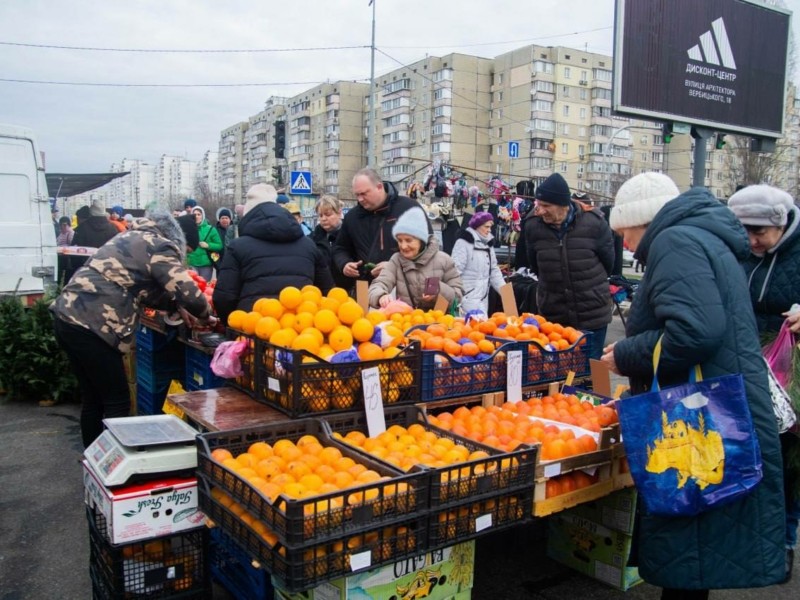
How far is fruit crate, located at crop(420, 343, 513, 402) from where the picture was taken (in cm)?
302

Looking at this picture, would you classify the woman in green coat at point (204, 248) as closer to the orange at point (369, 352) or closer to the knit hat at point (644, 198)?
the orange at point (369, 352)

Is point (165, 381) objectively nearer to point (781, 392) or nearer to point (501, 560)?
point (501, 560)

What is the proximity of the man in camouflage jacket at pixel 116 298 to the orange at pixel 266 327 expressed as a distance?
39.0 inches

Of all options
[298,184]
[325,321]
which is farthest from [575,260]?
[298,184]

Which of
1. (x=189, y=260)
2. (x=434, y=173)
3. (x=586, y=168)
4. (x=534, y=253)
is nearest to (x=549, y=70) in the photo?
(x=586, y=168)

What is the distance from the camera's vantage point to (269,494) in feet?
6.79

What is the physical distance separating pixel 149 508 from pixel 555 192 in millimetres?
3248

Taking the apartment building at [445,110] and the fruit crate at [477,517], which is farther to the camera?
the apartment building at [445,110]

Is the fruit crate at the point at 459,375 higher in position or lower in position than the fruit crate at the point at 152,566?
higher

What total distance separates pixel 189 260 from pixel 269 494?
9390mm

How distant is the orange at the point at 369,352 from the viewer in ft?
9.29

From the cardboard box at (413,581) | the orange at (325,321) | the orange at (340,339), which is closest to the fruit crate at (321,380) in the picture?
the orange at (340,339)

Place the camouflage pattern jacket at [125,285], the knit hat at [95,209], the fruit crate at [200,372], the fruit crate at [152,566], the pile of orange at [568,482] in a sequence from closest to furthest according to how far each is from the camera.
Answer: the fruit crate at [152,566]
the pile of orange at [568,482]
the camouflage pattern jacket at [125,285]
the fruit crate at [200,372]
the knit hat at [95,209]

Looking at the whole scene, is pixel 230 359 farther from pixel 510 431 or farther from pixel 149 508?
pixel 510 431
